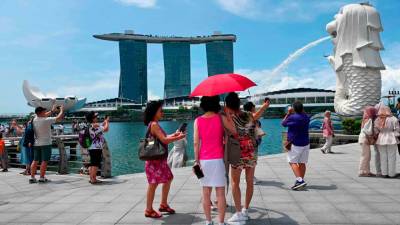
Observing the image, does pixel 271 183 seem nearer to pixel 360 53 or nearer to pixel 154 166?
pixel 154 166

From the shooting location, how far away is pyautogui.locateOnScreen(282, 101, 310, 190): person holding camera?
6.68 meters

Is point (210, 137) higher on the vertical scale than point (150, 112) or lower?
lower

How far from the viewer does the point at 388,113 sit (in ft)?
25.5

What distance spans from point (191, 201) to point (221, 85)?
2451 mm

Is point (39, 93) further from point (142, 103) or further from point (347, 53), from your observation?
point (347, 53)

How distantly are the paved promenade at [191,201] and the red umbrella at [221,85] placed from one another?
5.75 ft

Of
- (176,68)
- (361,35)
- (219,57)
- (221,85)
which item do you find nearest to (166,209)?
(221,85)

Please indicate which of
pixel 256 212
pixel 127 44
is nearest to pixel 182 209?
pixel 256 212

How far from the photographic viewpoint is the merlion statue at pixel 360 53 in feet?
90.4

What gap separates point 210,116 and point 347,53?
26743mm

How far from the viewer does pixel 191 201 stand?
6.16m

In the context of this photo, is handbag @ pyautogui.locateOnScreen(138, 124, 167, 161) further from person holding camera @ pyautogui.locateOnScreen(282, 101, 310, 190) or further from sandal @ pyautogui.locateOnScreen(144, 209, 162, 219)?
person holding camera @ pyautogui.locateOnScreen(282, 101, 310, 190)

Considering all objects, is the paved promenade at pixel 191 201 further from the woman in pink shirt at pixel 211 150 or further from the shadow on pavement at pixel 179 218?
the woman in pink shirt at pixel 211 150

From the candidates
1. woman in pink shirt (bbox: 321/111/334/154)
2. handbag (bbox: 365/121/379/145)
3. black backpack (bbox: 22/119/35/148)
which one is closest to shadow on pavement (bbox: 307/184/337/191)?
handbag (bbox: 365/121/379/145)
